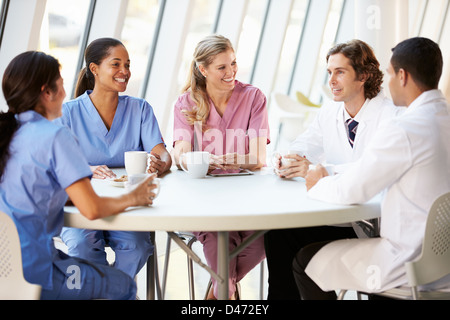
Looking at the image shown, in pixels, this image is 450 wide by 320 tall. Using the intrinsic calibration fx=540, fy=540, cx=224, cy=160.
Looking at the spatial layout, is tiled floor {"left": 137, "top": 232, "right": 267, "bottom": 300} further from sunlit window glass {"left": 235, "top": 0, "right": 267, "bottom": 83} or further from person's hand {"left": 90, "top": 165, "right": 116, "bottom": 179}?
sunlit window glass {"left": 235, "top": 0, "right": 267, "bottom": 83}

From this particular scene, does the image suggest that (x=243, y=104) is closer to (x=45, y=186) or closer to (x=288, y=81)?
(x=45, y=186)

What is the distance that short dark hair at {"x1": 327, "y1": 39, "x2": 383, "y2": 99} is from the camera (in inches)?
91.0

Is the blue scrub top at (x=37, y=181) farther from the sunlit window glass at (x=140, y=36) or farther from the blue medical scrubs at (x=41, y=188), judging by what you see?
the sunlit window glass at (x=140, y=36)

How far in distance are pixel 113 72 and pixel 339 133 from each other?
103 centimetres

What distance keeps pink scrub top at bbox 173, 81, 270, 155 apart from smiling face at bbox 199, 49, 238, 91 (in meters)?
0.08

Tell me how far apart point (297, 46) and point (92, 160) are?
7.15 m

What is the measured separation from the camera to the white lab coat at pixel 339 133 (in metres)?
2.26

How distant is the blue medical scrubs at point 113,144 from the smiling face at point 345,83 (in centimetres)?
82

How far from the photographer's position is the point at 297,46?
8.99 meters

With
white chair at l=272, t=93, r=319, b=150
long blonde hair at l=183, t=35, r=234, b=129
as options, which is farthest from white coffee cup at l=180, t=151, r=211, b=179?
white chair at l=272, t=93, r=319, b=150

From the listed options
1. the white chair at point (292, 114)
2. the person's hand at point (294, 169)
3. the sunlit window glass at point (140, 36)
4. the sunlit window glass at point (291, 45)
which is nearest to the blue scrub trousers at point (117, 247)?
the person's hand at point (294, 169)

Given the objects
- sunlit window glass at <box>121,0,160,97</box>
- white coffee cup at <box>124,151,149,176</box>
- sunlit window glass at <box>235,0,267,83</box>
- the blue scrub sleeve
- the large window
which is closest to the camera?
the blue scrub sleeve

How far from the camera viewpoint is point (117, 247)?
7.10 feet
